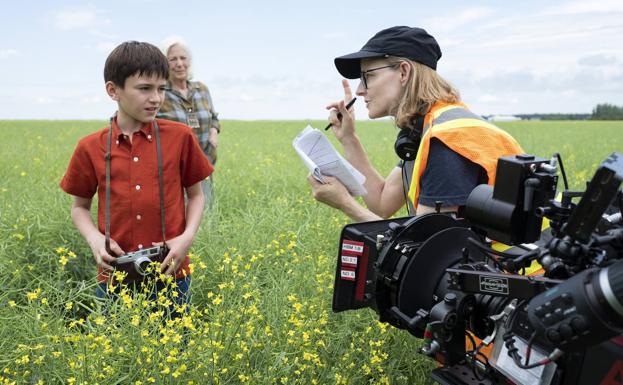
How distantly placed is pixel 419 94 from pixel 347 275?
3.49 ft

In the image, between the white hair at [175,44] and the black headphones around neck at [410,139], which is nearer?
the black headphones around neck at [410,139]

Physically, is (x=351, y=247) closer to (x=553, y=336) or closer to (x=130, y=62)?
(x=553, y=336)

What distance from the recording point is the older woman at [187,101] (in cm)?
526

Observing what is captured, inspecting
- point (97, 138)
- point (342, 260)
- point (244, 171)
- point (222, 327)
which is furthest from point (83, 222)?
point (244, 171)

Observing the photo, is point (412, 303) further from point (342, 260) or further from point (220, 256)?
point (220, 256)

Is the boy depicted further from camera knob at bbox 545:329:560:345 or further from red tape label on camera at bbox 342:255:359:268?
camera knob at bbox 545:329:560:345

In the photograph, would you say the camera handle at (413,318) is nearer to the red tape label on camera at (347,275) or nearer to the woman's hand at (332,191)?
the red tape label on camera at (347,275)

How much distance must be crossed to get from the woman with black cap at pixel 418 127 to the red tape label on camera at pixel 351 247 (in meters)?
0.51

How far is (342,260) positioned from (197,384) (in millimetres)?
800

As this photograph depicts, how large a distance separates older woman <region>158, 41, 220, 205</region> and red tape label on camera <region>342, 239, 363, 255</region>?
365cm

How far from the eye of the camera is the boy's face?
2.77m

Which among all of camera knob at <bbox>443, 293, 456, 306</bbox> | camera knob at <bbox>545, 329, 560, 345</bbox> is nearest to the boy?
camera knob at <bbox>443, 293, 456, 306</bbox>

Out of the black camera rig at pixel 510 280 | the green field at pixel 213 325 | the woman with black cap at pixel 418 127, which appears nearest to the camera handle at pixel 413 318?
the black camera rig at pixel 510 280

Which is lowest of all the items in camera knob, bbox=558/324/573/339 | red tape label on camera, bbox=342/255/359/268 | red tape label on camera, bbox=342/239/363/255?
red tape label on camera, bbox=342/255/359/268
